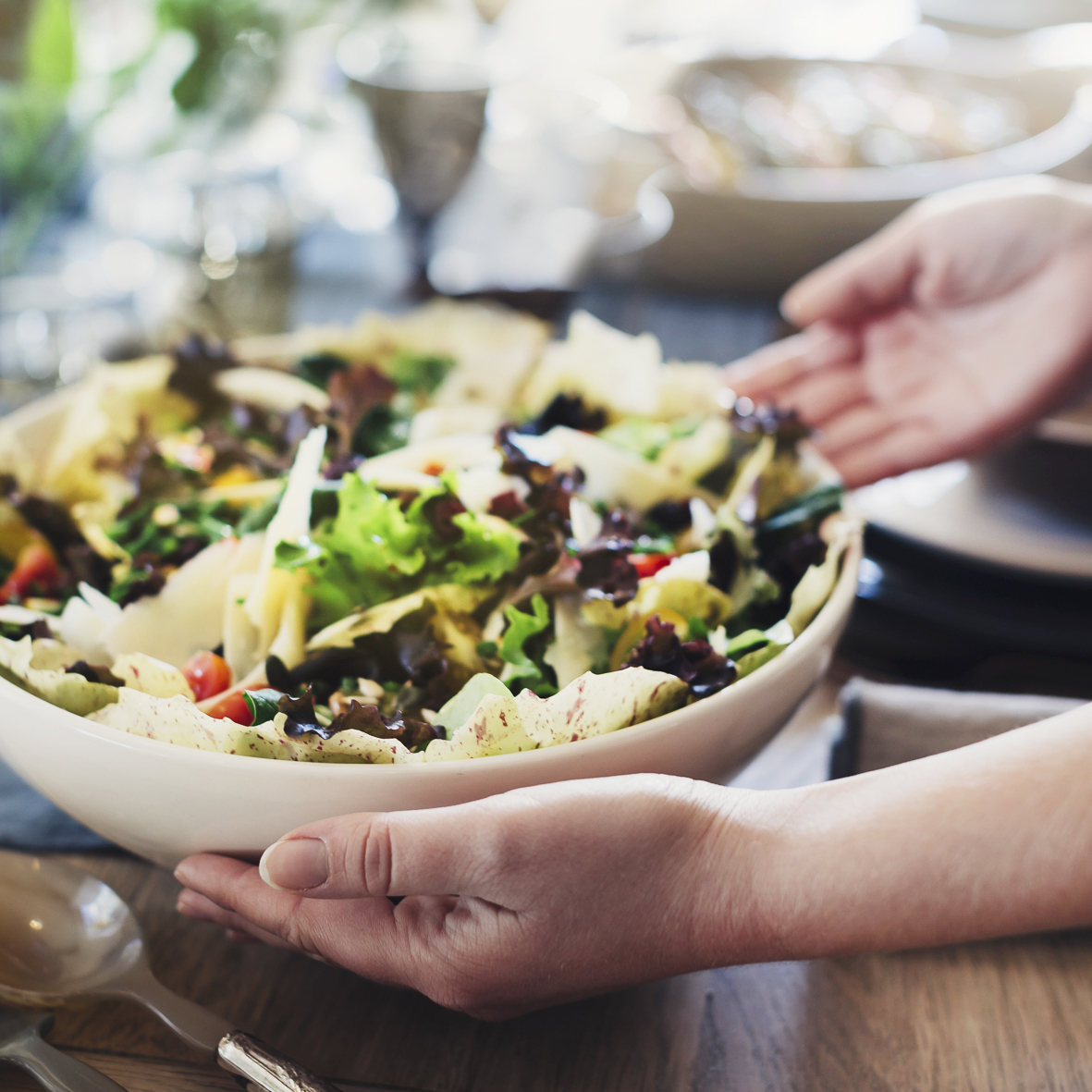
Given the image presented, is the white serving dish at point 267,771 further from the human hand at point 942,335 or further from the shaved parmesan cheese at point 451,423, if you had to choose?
the human hand at point 942,335

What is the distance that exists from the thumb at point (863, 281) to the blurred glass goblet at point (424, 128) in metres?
0.66

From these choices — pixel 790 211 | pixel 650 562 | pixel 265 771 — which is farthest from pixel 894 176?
pixel 265 771

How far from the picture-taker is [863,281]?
49.9 inches

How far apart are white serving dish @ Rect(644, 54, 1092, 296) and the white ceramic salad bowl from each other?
115 cm

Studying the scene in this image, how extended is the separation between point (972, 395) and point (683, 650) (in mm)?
763

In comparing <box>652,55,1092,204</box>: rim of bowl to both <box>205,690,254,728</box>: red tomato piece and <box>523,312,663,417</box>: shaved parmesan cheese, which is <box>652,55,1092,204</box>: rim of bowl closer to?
<box>523,312,663,417</box>: shaved parmesan cheese

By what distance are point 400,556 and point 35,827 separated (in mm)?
378

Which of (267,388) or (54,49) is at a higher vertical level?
(54,49)

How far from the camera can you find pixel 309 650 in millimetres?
689

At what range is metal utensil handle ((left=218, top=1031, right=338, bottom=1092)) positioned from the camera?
54cm

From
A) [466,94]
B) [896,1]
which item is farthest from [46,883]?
[896,1]

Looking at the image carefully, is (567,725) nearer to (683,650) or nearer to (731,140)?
(683,650)

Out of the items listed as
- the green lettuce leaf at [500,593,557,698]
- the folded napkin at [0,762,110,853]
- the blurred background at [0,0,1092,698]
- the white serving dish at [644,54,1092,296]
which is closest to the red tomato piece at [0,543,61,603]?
the folded napkin at [0,762,110,853]

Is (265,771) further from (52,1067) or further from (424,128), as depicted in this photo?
(424,128)
